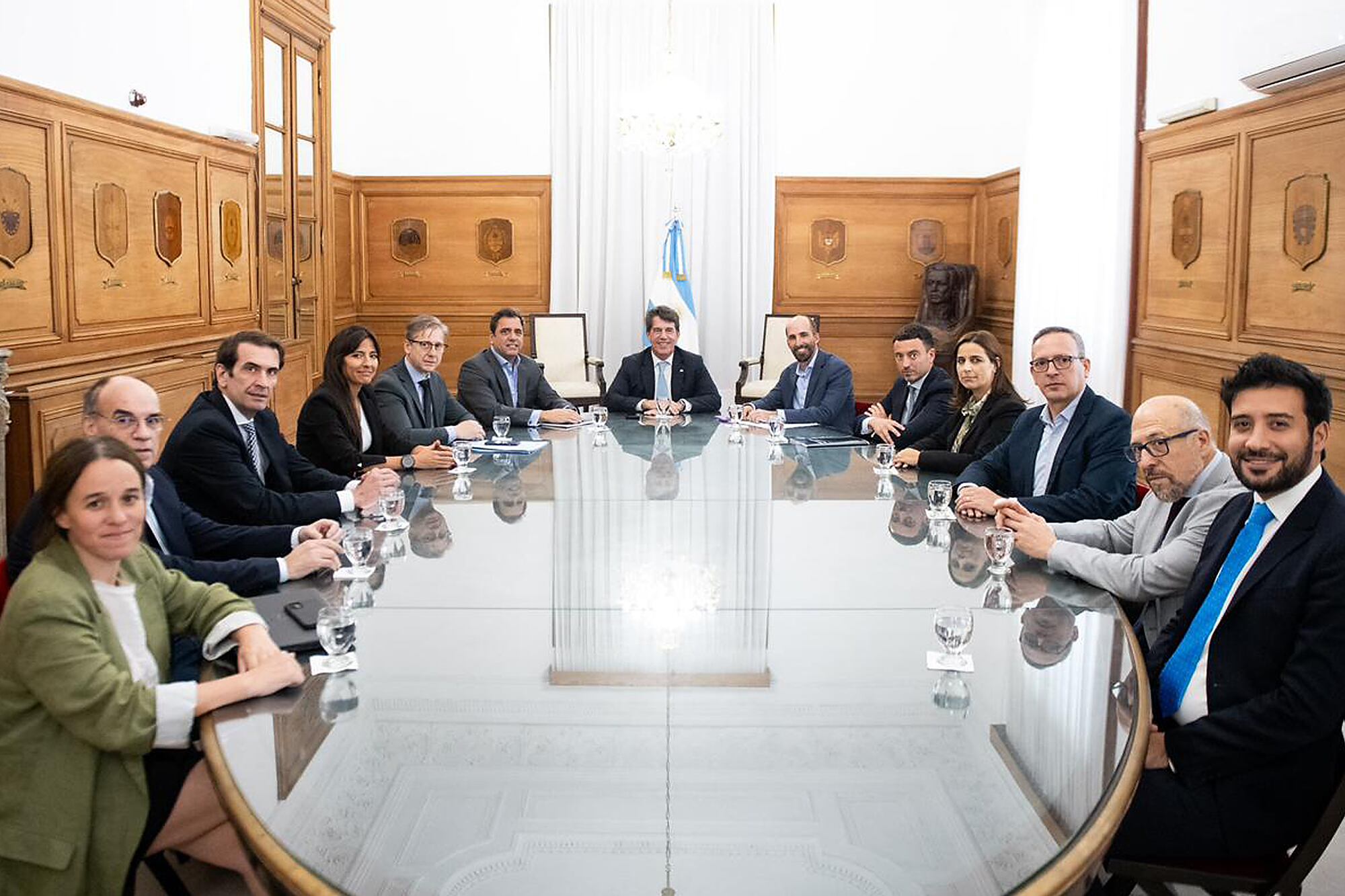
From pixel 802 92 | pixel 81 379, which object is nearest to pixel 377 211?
pixel 802 92

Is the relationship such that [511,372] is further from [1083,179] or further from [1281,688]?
[1281,688]

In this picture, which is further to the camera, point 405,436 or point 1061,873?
point 405,436

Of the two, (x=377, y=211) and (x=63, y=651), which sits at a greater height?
(x=377, y=211)

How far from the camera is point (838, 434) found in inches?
223

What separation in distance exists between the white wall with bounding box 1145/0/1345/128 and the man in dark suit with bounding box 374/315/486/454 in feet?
13.2

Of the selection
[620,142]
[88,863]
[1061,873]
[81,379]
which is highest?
[620,142]

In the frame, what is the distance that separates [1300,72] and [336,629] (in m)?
5.13

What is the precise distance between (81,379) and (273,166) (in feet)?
11.1

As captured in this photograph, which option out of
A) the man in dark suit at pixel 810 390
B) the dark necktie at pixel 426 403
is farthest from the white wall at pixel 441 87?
the dark necktie at pixel 426 403

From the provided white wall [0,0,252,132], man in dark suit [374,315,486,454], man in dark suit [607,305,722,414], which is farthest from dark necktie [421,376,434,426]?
white wall [0,0,252,132]

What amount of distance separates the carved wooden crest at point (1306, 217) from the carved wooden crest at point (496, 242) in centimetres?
633

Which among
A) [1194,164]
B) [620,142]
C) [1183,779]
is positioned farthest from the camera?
[620,142]

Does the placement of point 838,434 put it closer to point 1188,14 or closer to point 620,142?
point 1188,14

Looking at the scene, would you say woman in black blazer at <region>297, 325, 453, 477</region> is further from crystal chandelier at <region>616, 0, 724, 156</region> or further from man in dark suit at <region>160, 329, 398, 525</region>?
crystal chandelier at <region>616, 0, 724, 156</region>
